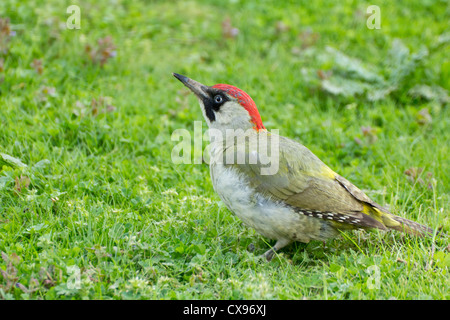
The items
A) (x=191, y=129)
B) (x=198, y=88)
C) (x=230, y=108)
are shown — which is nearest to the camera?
(x=230, y=108)

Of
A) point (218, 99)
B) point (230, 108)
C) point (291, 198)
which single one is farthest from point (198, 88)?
point (291, 198)

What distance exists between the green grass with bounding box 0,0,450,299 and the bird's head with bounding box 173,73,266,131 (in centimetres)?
69

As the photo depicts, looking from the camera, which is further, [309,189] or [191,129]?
[191,129]

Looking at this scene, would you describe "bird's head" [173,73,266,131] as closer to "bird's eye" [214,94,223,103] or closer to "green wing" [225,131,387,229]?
"bird's eye" [214,94,223,103]

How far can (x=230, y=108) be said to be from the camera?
4.69 m


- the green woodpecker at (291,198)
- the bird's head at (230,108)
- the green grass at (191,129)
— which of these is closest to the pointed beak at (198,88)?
the bird's head at (230,108)

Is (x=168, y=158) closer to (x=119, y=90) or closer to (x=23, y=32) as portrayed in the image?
(x=119, y=90)

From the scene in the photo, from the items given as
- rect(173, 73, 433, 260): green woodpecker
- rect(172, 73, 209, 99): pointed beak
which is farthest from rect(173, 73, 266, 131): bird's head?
rect(173, 73, 433, 260): green woodpecker

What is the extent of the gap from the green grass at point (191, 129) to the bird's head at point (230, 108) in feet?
2.25

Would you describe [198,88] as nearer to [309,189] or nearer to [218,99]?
[218,99]

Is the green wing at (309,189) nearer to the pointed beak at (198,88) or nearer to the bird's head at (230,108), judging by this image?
the bird's head at (230,108)

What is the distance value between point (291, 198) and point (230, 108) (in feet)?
3.18

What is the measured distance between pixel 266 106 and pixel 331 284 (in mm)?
3126

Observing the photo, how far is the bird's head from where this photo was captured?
466 centimetres
